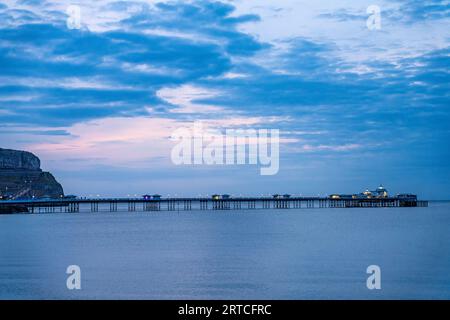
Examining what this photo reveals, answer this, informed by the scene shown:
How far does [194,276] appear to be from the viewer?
35.7 meters

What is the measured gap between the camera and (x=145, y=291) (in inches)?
1208

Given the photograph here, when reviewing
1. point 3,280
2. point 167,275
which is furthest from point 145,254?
point 3,280

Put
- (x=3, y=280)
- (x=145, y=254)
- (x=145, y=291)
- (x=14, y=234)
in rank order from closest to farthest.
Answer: (x=145, y=291)
(x=3, y=280)
(x=145, y=254)
(x=14, y=234)
